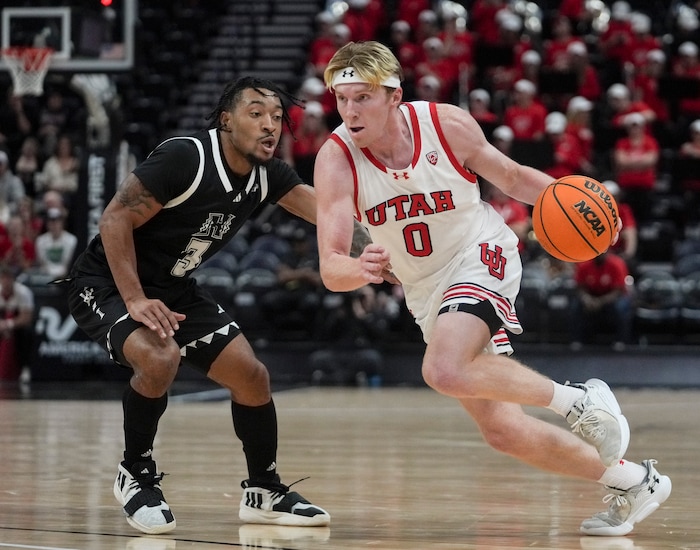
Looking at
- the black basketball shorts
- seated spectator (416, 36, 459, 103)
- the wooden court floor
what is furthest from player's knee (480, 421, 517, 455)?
seated spectator (416, 36, 459, 103)

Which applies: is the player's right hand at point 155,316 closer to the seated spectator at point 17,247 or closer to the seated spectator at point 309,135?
the seated spectator at point 309,135

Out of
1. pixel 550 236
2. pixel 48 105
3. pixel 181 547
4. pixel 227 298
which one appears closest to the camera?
pixel 181 547

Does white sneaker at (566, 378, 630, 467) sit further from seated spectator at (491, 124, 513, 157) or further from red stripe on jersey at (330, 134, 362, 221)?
seated spectator at (491, 124, 513, 157)

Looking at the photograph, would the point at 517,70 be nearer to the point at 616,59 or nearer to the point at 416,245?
the point at 616,59

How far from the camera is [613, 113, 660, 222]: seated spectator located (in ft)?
42.9

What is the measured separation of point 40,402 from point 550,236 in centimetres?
686

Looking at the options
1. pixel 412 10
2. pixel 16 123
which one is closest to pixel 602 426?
pixel 412 10

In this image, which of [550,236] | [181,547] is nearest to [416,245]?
[550,236]

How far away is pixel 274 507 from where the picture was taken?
15.7 ft

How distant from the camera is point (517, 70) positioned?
14.7m

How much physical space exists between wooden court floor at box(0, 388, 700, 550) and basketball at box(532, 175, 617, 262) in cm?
110

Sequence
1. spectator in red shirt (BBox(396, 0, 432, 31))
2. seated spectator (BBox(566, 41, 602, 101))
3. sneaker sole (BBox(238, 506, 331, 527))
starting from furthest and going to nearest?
spectator in red shirt (BBox(396, 0, 432, 31)) → seated spectator (BBox(566, 41, 602, 101)) → sneaker sole (BBox(238, 506, 331, 527))

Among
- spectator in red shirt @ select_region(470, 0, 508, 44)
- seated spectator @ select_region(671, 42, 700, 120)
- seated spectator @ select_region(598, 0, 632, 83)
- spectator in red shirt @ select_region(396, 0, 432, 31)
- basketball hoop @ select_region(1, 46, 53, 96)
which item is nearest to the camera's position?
basketball hoop @ select_region(1, 46, 53, 96)

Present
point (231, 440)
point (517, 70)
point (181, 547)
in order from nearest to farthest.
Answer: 1. point (181, 547)
2. point (231, 440)
3. point (517, 70)
